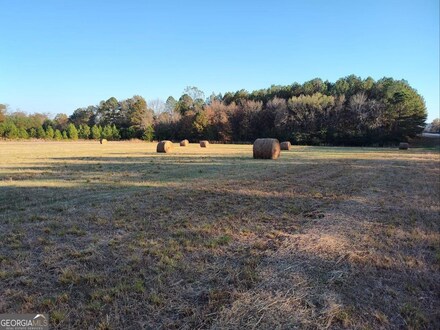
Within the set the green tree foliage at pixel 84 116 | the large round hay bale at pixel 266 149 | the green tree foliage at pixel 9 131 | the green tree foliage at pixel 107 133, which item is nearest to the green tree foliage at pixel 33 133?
the green tree foliage at pixel 9 131

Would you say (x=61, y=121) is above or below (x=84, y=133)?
above

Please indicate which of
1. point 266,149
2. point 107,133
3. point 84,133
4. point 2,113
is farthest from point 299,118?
point 2,113

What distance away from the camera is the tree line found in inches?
2212

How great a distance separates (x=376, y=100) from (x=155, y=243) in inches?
2450

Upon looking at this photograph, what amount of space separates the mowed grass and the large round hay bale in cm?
1314

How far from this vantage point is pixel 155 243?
4984 millimetres

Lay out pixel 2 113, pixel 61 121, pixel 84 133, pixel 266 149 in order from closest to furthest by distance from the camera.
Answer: pixel 266 149 → pixel 84 133 → pixel 2 113 → pixel 61 121

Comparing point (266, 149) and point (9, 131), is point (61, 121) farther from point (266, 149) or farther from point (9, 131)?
point (266, 149)

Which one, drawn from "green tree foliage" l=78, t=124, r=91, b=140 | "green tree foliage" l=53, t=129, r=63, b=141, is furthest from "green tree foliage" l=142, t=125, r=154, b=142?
"green tree foliage" l=53, t=129, r=63, b=141

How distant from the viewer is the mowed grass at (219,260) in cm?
326

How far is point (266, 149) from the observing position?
21859mm

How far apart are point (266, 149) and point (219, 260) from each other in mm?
17801

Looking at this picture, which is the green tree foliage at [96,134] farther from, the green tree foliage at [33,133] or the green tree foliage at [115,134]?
the green tree foliage at [33,133]

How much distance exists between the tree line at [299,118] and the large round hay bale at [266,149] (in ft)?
121
